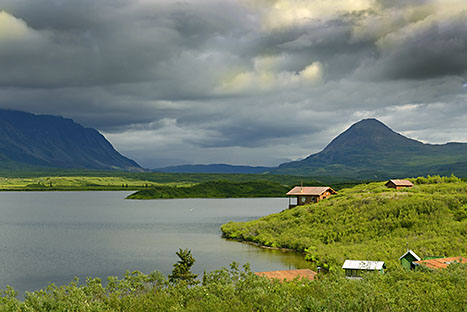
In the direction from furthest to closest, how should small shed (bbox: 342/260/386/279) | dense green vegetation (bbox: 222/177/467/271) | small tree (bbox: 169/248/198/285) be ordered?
dense green vegetation (bbox: 222/177/467/271), small tree (bbox: 169/248/198/285), small shed (bbox: 342/260/386/279)

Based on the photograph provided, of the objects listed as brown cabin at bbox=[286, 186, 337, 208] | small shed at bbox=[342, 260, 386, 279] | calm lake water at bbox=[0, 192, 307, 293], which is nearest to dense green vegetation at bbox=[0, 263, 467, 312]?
small shed at bbox=[342, 260, 386, 279]

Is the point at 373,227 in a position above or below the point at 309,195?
below

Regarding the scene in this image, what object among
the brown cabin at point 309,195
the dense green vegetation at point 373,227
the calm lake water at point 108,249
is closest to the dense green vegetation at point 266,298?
the dense green vegetation at point 373,227

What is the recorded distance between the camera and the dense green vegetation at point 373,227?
62219 millimetres

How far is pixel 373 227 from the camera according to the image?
247 feet

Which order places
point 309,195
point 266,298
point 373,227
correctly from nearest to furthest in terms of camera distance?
point 266,298 → point 373,227 → point 309,195

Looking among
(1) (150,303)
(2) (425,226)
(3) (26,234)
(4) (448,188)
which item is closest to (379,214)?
(2) (425,226)

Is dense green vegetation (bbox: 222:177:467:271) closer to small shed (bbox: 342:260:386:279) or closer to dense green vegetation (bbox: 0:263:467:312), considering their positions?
small shed (bbox: 342:260:386:279)

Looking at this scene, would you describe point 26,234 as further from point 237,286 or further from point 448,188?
point 448,188

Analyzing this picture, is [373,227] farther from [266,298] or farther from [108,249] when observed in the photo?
[266,298]

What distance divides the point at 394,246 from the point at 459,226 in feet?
39.6

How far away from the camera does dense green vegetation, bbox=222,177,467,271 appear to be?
62219 mm

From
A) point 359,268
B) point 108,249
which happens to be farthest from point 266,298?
point 108,249

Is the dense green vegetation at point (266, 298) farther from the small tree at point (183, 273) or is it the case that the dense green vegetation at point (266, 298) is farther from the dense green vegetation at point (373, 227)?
the dense green vegetation at point (373, 227)
